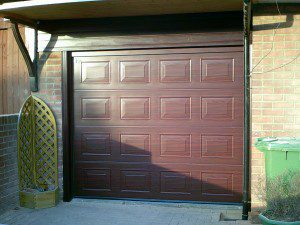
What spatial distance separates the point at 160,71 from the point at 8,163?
8.11 feet

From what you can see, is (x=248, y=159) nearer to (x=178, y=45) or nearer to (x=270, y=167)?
(x=270, y=167)

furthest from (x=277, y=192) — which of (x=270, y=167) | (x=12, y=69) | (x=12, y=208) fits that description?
(x=12, y=69)

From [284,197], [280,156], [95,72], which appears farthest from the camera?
[95,72]

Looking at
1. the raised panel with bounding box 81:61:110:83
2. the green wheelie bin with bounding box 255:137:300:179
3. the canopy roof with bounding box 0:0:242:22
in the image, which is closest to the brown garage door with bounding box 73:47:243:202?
the raised panel with bounding box 81:61:110:83

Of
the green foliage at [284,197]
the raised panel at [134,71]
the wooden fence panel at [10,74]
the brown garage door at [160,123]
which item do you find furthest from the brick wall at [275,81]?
the wooden fence panel at [10,74]

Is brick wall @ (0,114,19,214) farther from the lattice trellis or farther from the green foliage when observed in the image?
the green foliage

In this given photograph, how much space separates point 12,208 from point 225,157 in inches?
120

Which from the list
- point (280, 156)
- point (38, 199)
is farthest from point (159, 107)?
point (38, 199)

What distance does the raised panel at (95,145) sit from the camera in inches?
267

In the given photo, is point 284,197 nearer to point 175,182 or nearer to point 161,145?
point 175,182

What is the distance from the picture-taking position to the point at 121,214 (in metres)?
6.17

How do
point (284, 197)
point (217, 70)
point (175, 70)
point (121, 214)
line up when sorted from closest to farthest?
point (284, 197), point (121, 214), point (217, 70), point (175, 70)

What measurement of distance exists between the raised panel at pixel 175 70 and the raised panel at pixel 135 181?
4.57 ft

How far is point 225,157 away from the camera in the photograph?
6.36 m
